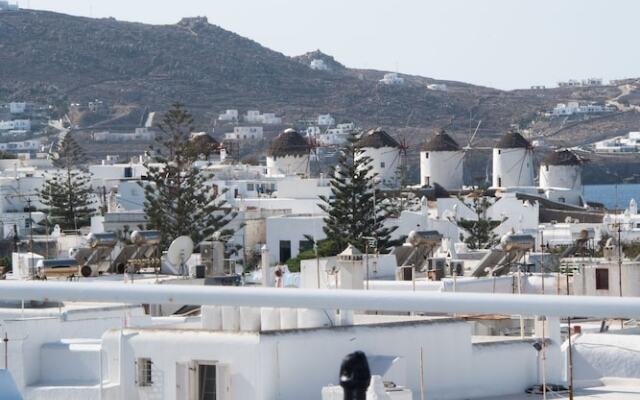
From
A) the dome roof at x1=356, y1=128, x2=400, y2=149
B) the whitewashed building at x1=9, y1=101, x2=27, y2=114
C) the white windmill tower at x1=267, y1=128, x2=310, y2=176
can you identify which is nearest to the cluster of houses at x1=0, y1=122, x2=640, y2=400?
the dome roof at x1=356, y1=128, x2=400, y2=149

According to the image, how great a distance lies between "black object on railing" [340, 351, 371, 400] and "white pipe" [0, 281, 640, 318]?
367mm

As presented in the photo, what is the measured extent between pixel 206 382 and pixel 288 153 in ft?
229

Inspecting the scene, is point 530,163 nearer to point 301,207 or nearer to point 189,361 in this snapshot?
point 301,207

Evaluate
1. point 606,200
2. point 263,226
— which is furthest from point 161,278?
point 606,200

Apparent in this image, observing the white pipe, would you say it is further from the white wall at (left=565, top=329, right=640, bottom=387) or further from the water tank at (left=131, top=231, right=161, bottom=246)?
the water tank at (left=131, top=231, right=161, bottom=246)

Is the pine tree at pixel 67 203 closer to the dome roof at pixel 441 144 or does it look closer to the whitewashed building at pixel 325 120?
the dome roof at pixel 441 144

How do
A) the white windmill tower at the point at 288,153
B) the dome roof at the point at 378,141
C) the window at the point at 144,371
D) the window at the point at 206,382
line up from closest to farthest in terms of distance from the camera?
the window at the point at 206,382 → the window at the point at 144,371 → the dome roof at the point at 378,141 → the white windmill tower at the point at 288,153

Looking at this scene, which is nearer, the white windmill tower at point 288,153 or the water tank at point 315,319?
the water tank at point 315,319

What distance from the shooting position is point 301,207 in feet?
197

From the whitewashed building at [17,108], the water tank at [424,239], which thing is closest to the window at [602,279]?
the water tank at [424,239]

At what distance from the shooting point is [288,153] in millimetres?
81000

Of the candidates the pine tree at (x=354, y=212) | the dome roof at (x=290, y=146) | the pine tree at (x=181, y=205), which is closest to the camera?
the pine tree at (x=181, y=205)

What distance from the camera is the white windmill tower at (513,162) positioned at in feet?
283

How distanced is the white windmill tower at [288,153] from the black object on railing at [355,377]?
76581 mm
